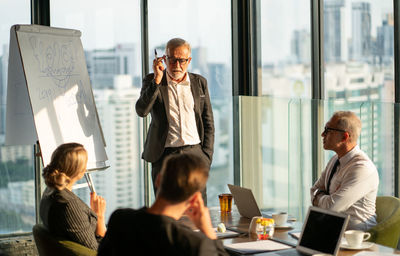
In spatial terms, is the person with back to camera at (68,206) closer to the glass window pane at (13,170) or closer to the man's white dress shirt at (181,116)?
the man's white dress shirt at (181,116)

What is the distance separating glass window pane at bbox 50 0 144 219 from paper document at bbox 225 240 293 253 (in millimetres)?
2991

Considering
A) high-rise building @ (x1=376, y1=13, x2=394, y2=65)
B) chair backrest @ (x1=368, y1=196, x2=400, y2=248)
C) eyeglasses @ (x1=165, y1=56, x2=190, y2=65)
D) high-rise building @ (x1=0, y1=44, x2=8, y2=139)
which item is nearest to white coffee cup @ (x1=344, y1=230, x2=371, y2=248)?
chair backrest @ (x1=368, y1=196, x2=400, y2=248)

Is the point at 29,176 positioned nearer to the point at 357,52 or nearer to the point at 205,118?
the point at 205,118

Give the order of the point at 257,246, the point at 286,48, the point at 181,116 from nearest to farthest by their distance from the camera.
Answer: the point at 257,246
the point at 181,116
the point at 286,48

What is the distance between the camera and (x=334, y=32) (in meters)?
5.00

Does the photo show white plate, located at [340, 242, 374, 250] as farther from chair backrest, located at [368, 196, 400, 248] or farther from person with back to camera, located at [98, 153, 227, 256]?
person with back to camera, located at [98, 153, 227, 256]

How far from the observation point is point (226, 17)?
620 centimetres

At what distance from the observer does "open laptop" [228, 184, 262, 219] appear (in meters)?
3.46

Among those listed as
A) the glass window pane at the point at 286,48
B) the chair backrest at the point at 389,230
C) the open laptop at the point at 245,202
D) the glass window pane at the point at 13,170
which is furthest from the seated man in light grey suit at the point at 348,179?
the glass window pane at the point at 13,170

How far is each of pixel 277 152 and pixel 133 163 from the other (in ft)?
4.31

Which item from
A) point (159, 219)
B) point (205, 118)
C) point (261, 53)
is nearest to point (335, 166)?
point (205, 118)

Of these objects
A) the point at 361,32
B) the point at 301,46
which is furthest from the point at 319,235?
the point at 301,46

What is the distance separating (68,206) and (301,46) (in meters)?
2.94

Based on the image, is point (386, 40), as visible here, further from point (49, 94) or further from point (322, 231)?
point (49, 94)
